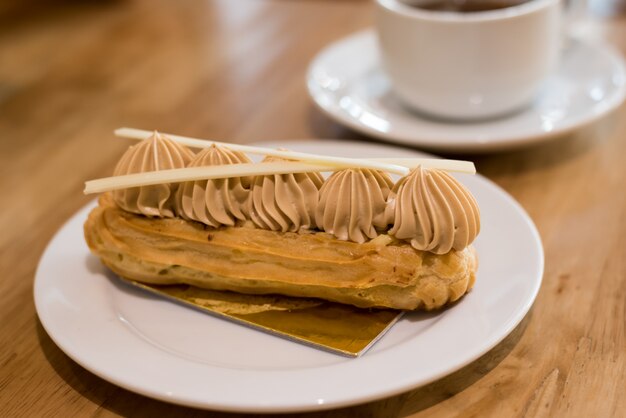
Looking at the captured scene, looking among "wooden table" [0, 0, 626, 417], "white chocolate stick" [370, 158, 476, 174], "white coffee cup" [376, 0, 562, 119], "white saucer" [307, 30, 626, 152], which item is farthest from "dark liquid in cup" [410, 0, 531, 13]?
"white chocolate stick" [370, 158, 476, 174]

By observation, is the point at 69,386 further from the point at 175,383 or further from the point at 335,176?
the point at 335,176

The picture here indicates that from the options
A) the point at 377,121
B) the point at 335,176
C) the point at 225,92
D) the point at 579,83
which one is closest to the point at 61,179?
the point at 225,92

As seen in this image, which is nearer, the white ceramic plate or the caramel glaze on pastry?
the white ceramic plate

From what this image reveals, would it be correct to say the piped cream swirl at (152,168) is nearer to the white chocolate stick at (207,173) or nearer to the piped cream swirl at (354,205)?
the white chocolate stick at (207,173)

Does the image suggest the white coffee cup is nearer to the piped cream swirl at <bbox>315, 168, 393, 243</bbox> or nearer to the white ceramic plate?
the white ceramic plate

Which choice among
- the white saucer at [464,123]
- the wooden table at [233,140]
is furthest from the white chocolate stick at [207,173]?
the white saucer at [464,123]

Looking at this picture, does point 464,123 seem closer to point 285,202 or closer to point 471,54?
point 471,54

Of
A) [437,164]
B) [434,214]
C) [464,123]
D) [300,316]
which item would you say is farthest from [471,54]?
[300,316]

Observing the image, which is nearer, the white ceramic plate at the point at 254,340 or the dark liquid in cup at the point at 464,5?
the white ceramic plate at the point at 254,340
